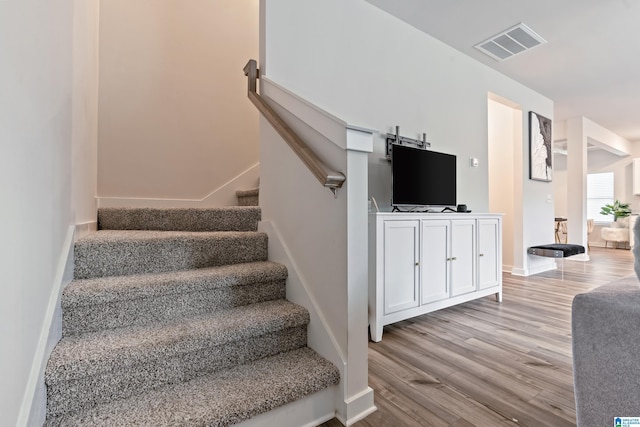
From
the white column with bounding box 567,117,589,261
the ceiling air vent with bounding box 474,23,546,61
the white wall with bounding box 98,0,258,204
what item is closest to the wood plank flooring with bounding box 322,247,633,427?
the white wall with bounding box 98,0,258,204

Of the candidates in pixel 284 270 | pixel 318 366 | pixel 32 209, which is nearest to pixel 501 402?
pixel 318 366

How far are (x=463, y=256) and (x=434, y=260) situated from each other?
42cm

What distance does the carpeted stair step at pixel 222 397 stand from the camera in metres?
1.02

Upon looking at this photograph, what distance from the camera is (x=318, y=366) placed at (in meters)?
1.33

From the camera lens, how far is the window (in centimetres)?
833

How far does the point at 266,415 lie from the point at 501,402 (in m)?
1.07

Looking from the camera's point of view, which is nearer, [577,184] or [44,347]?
[44,347]

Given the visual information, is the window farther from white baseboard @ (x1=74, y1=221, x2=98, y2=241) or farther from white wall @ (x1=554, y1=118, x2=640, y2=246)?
white baseboard @ (x1=74, y1=221, x2=98, y2=241)

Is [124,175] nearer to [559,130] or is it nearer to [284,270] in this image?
[284,270]

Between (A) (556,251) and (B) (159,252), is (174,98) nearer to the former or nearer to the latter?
(B) (159,252)

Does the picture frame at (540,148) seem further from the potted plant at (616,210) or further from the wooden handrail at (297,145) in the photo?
the potted plant at (616,210)

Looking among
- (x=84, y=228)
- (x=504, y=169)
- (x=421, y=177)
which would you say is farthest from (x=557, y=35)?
(x=84, y=228)

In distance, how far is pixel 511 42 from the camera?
3.26m

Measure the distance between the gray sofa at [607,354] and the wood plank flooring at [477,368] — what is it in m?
0.60
